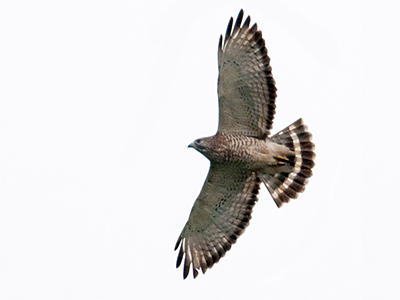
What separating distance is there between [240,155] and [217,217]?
1.48 metres

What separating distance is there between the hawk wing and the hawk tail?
0.39 metres

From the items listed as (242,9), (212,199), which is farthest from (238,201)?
(242,9)

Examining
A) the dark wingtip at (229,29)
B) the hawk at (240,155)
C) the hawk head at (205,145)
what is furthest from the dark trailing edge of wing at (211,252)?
the dark wingtip at (229,29)

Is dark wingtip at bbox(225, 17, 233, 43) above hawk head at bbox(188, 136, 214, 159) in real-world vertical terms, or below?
above

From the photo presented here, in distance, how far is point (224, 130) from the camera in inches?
558

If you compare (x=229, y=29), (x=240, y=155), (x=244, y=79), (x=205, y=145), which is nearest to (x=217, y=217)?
(x=240, y=155)

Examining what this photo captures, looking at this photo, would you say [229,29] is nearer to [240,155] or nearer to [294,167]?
[240,155]

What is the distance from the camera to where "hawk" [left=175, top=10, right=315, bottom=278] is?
13.7 metres

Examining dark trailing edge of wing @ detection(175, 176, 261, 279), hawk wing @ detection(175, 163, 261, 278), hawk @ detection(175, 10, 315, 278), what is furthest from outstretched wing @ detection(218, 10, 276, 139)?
dark trailing edge of wing @ detection(175, 176, 261, 279)

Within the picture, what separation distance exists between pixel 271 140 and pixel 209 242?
7.53 ft

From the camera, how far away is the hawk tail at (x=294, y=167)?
1480 cm

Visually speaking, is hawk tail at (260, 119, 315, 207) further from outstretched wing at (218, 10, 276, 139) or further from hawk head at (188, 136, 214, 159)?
hawk head at (188, 136, 214, 159)

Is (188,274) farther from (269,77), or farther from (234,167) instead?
(269,77)

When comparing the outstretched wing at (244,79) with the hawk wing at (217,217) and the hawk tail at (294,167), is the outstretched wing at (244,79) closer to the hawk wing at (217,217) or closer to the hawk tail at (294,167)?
the hawk tail at (294,167)
